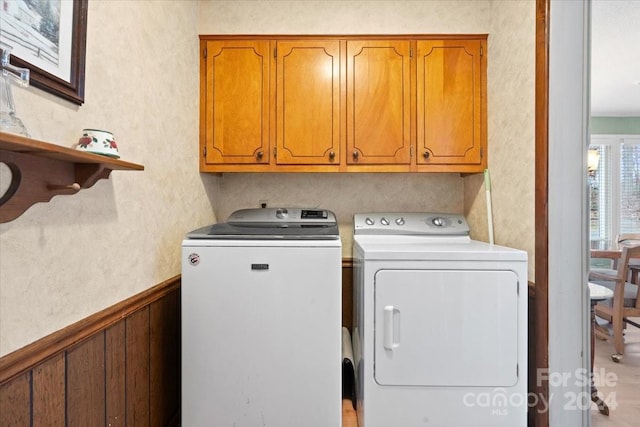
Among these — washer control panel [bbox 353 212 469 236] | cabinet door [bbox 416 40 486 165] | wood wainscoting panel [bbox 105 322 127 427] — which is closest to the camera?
wood wainscoting panel [bbox 105 322 127 427]

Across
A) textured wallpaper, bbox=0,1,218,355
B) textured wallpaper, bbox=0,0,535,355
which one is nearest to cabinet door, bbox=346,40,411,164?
textured wallpaper, bbox=0,0,535,355

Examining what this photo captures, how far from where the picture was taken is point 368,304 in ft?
4.54

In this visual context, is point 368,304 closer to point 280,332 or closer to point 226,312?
point 280,332

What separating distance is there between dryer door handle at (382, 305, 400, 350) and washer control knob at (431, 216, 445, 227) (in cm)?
81

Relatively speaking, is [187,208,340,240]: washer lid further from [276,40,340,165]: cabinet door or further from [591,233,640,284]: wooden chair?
[591,233,640,284]: wooden chair

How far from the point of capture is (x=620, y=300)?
4.30ft

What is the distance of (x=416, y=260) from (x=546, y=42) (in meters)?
1.10

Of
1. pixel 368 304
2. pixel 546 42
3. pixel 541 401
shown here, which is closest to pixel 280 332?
pixel 368 304

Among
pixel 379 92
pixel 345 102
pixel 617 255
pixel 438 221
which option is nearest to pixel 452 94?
pixel 379 92

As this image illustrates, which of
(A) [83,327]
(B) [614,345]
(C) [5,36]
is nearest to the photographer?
(C) [5,36]

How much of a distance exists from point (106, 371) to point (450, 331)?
4.39ft

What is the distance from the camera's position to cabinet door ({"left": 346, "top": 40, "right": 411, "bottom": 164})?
73.2 inches

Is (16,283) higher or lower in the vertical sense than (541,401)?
higher

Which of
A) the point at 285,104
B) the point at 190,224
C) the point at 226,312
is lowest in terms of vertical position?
the point at 226,312
